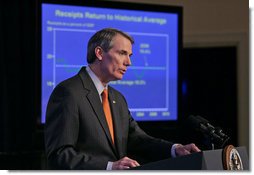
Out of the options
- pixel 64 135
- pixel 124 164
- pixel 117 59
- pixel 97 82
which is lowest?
pixel 124 164

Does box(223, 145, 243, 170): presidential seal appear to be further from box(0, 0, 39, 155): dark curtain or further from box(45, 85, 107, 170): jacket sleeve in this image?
box(0, 0, 39, 155): dark curtain

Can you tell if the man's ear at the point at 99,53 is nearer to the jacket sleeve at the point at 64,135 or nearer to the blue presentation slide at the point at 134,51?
the blue presentation slide at the point at 134,51

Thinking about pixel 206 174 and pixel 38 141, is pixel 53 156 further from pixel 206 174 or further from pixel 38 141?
pixel 206 174

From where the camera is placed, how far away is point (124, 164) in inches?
82.0

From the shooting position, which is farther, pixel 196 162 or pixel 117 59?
pixel 117 59

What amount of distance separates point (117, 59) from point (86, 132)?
0.37 m

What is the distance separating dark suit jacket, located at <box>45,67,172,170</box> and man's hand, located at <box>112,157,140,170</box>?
64 mm

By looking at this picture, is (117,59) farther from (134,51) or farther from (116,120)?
(116,120)

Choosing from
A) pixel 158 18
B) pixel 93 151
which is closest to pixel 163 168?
pixel 93 151

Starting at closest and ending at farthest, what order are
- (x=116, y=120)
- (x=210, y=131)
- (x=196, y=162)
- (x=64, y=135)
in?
1. (x=196, y=162)
2. (x=210, y=131)
3. (x=64, y=135)
4. (x=116, y=120)

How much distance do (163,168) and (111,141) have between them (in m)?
0.64

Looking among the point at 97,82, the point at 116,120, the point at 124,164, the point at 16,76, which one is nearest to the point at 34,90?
the point at 16,76

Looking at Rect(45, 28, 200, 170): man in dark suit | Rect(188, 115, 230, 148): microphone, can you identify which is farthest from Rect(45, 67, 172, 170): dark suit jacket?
Rect(188, 115, 230, 148): microphone

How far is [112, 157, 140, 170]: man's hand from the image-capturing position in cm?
207
